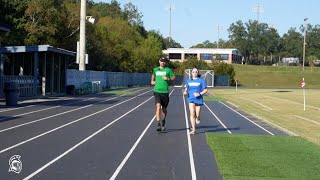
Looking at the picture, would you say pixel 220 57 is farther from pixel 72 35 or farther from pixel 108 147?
pixel 108 147

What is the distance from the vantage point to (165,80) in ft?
48.6

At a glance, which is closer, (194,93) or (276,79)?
(194,93)

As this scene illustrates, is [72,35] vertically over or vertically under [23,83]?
over

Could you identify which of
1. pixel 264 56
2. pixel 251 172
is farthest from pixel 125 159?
pixel 264 56

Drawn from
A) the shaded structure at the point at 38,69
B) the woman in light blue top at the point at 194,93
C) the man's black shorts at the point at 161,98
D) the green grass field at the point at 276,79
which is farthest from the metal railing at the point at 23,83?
the green grass field at the point at 276,79

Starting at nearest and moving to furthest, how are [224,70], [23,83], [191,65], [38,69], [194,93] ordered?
[194,93] → [23,83] → [38,69] → [224,70] → [191,65]

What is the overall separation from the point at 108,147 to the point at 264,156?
347cm

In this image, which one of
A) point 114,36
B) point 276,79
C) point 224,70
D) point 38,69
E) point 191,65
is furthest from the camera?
point 276,79

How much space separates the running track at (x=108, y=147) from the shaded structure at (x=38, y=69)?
624 inches

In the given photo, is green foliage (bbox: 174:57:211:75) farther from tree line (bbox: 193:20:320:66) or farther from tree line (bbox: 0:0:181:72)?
tree line (bbox: 193:20:320:66)

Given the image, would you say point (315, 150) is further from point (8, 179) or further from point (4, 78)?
point (4, 78)

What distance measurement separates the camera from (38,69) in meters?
38.6

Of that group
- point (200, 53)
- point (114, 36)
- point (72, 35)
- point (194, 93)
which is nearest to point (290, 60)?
point (200, 53)

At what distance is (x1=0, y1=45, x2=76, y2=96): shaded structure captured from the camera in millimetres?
34750
